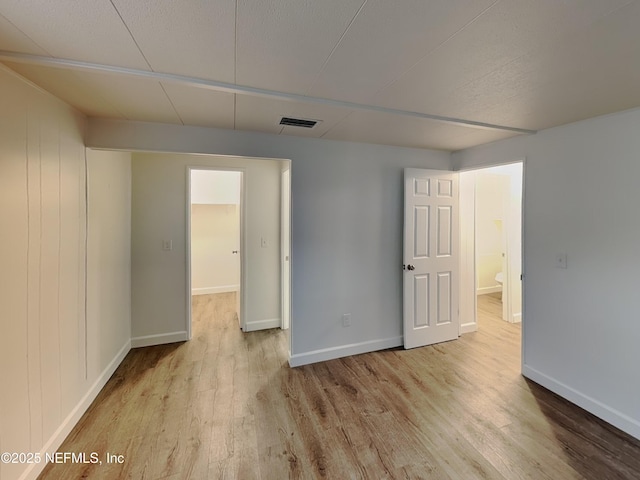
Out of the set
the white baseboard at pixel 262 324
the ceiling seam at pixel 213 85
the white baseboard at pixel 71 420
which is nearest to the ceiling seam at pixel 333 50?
the ceiling seam at pixel 213 85

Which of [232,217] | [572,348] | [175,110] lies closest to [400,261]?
[572,348]

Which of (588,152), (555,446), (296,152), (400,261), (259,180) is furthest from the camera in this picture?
(259,180)

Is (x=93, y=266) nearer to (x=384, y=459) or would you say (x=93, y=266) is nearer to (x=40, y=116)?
(x=40, y=116)

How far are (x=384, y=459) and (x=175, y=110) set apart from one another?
2.64 meters

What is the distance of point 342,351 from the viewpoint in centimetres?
299

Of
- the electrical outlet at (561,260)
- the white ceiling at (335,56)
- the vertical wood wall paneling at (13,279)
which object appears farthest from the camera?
the electrical outlet at (561,260)

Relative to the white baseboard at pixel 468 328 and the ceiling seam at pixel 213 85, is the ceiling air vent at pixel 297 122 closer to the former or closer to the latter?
the ceiling seam at pixel 213 85

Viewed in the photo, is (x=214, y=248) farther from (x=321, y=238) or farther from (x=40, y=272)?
(x=40, y=272)

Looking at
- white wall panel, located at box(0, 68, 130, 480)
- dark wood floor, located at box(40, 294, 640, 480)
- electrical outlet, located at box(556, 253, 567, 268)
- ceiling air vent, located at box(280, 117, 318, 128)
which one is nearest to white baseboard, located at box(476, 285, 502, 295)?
dark wood floor, located at box(40, 294, 640, 480)

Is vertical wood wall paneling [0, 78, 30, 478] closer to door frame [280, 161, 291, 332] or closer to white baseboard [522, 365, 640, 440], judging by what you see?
door frame [280, 161, 291, 332]

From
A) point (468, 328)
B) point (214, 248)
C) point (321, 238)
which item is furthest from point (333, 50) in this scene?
point (214, 248)

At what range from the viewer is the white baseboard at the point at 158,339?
3.18 m

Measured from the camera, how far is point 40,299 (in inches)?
64.3

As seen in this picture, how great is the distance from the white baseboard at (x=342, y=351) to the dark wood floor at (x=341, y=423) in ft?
0.24
